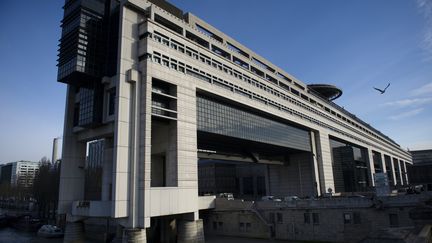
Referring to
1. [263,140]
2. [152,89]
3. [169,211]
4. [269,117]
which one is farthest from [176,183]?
[269,117]

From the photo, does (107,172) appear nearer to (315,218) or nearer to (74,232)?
(74,232)

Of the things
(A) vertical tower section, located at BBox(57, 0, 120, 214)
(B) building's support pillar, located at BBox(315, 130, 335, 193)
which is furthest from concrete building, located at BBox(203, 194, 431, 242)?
(B) building's support pillar, located at BBox(315, 130, 335, 193)

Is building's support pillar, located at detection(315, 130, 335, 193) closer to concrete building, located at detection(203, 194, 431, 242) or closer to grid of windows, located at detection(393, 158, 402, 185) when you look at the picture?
concrete building, located at detection(203, 194, 431, 242)

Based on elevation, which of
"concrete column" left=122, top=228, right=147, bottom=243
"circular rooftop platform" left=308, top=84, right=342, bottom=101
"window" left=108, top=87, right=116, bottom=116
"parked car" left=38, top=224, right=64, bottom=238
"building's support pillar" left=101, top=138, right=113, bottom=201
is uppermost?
"circular rooftop platform" left=308, top=84, right=342, bottom=101

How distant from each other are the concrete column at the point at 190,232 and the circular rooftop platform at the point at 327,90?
8090cm

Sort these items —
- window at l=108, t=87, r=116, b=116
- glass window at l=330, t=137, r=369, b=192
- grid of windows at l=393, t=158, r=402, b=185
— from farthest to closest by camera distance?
grid of windows at l=393, t=158, r=402, b=185, glass window at l=330, t=137, r=369, b=192, window at l=108, t=87, r=116, b=116

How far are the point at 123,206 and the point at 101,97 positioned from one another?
16.8 metres

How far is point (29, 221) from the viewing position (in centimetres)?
8325

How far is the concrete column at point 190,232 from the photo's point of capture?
43.0 metres

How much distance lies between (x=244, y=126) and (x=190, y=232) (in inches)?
999

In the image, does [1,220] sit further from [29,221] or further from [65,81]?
[65,81]

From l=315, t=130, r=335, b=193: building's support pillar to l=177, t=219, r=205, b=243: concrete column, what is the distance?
4724cm

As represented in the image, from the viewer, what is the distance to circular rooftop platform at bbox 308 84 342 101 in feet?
369

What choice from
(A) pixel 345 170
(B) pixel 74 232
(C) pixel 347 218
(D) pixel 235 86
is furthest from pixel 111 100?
(A) pixel 345 170
